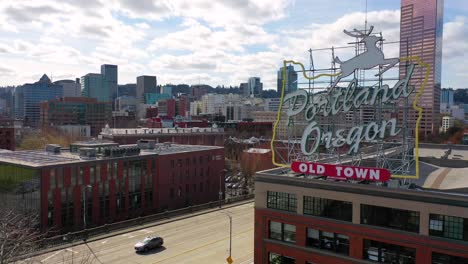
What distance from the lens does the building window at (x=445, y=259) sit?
31.6 metres

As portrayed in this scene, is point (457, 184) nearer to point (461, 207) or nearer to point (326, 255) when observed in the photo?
point (461, 207)

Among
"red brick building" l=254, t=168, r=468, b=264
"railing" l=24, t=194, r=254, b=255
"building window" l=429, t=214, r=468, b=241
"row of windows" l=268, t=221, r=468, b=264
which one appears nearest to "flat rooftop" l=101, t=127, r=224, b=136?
"railing" l=24, t=194, r=254, b=255

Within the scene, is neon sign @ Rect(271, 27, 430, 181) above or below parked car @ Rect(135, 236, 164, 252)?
above

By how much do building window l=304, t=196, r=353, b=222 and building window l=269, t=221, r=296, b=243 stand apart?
8.06ft

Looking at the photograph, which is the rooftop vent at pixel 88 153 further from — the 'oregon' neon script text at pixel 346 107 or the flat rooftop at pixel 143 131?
the flat rooftop at pixel 143 131

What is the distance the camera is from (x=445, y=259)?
32156 mm

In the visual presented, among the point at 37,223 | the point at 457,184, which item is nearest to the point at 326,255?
the point at 457,184

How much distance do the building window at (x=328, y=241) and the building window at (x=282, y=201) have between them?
2856mm

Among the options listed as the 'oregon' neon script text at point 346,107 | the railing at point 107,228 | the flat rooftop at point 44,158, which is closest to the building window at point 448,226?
the 'oregon' neon script text at point 346,107

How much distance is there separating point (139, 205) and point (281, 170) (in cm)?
3571

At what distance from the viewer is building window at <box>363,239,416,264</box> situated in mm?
33750

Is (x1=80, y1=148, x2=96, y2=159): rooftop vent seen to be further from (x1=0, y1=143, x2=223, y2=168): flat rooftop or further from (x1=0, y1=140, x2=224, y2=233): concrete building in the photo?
(x1=0, y1=143, x2=223, y2=168): flat rooftop

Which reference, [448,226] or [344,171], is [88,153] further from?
[448,226]

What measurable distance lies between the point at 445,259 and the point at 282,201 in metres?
14.9
